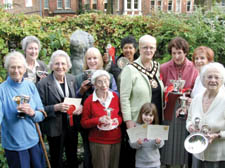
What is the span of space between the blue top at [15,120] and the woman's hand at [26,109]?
0.27ft

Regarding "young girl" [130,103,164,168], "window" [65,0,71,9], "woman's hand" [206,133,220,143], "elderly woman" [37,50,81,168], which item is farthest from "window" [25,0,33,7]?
"woman's hand" [206,133,220,143]

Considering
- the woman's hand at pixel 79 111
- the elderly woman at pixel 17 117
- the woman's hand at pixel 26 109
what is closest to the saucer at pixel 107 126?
the woman's hand at pixel 79 111

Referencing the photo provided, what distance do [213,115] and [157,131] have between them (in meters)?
0.78

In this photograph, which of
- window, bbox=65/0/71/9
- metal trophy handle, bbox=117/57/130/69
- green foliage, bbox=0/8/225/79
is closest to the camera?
metal trophy handle, bbox=117/57/130/69

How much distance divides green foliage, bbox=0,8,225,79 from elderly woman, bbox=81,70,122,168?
2.78 meters

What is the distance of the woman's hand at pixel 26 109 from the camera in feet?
9.81

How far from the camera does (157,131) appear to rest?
3379 millimetres

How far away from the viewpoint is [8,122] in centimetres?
306

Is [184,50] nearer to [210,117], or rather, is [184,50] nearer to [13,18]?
[210,117]

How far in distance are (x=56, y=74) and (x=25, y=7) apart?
3009cm

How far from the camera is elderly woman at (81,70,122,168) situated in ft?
11.5

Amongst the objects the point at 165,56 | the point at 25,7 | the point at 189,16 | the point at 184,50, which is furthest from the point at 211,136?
the point at 25,7

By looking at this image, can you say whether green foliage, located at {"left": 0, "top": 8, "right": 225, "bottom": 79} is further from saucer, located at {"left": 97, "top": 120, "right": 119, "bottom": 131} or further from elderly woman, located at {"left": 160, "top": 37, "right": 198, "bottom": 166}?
saucer, located at {"left": 97, "top": 120, "right": 119, "bottom": 131}

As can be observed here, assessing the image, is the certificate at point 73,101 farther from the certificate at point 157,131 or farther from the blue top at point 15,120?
the certificate at point 157,131
